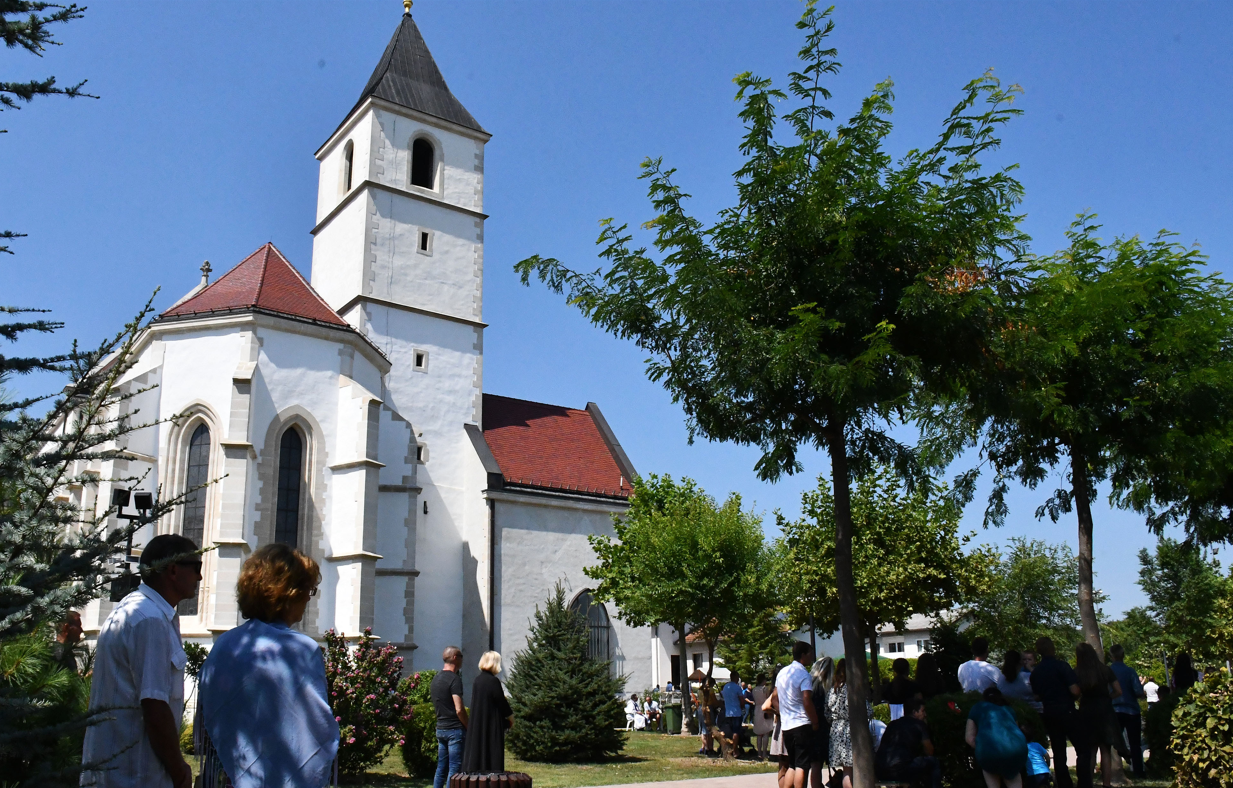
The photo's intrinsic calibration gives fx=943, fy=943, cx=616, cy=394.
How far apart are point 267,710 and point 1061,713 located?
9069 millimetres

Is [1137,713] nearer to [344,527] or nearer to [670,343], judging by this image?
[670,343]

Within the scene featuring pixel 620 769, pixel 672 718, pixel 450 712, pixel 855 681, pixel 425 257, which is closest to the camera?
pixel 855 681

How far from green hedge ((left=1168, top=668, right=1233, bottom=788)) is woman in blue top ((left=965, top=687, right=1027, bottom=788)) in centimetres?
199

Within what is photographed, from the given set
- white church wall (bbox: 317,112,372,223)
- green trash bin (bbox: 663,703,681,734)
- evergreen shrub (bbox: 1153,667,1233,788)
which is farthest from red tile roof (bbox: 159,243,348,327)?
evergreen shrub (bbox: 1153,667,1233,788)

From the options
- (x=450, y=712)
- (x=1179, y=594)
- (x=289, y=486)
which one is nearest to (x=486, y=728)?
(x=450, y=712)

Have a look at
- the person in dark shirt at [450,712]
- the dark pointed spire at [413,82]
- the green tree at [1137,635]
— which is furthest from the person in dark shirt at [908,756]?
the green tree at [1137,635]

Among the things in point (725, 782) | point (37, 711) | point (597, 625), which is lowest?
point (725, 782)

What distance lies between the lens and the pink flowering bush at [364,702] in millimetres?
12664

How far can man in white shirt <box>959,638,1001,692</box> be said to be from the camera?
10438 millimetres

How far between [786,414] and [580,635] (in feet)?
29.1

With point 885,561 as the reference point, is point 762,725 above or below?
below

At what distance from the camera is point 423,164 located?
30.2 meters

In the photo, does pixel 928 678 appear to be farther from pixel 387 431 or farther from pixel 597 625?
pixel 597 625

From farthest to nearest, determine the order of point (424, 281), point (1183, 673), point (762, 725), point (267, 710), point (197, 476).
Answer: point (424, 281)
point (197, 476)
point (762, 725)
point (1183, 673)
point (267, 710)
